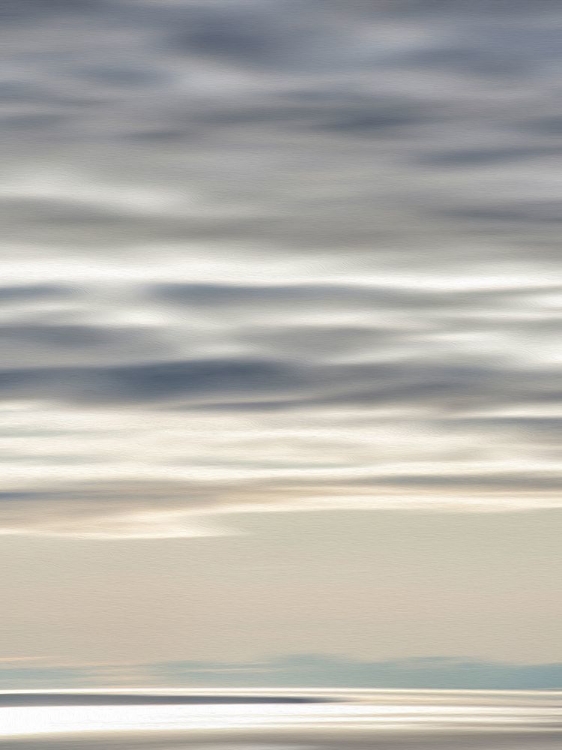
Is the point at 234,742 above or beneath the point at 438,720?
beneath

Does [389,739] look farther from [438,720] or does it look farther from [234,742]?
[438,720]

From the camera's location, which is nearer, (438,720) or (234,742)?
(234,742)

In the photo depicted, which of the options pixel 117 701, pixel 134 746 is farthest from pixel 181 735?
pixel 117 701

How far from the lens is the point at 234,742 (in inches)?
869

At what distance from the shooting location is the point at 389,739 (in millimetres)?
23406

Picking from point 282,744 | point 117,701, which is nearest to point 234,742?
point 282,744

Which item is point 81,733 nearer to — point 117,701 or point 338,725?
point 338,725

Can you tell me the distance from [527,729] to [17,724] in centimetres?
783

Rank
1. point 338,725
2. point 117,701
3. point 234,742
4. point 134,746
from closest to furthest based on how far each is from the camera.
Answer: point 234,742
point 134,746
point 338,725
point 117,701

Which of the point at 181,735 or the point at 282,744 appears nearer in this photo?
the point at 282,744

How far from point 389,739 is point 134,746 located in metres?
3.87

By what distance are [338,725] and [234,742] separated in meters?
4.85

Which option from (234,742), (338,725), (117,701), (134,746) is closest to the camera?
(234,742)

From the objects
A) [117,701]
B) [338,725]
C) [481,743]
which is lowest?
[481,743]
